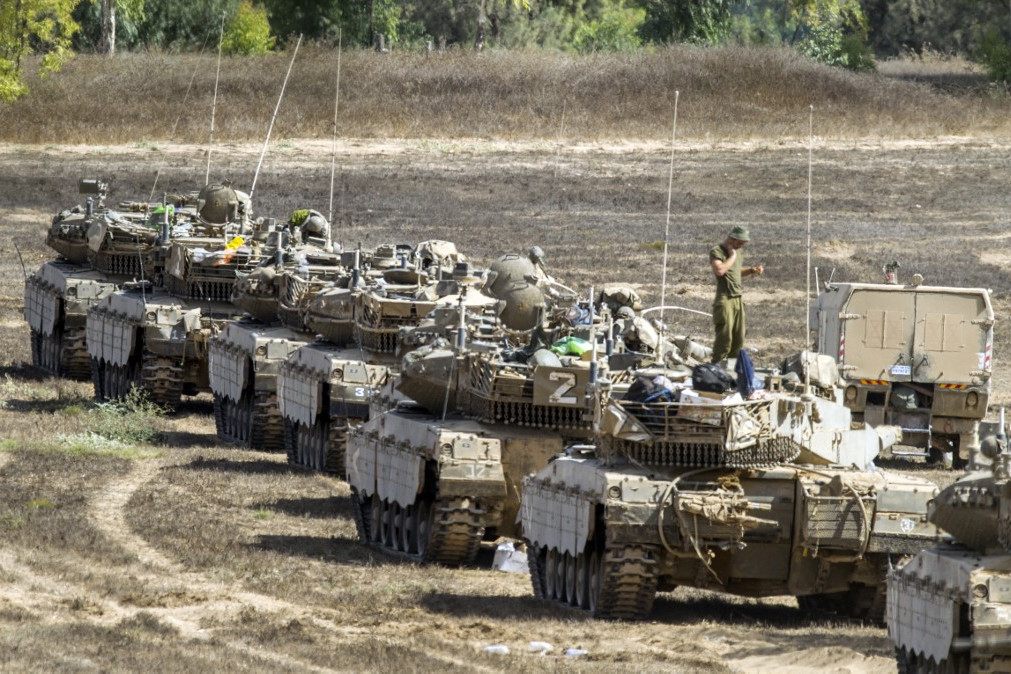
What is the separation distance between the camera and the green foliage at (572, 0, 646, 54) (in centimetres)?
9694

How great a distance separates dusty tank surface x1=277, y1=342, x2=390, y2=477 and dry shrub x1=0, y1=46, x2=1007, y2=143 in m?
34.7

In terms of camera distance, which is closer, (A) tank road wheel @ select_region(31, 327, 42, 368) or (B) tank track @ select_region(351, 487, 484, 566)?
(B) tank track @ select_region(351, 487, 484, 566)

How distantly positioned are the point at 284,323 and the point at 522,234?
22.1 m

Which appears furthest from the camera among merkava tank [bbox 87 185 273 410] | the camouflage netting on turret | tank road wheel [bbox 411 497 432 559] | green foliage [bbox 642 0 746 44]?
green foliage [bbox 642 0 746 44]

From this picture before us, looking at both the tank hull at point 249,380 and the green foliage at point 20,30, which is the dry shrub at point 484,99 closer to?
the green foliage at point 20,30

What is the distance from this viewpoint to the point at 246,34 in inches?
3184

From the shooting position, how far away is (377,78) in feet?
224

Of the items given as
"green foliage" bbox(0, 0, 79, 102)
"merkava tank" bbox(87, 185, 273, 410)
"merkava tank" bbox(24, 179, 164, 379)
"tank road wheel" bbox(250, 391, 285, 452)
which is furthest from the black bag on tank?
"green foliage" bbox(0, 0, 79, 102)

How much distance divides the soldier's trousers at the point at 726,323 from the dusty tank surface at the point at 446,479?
9.50 ft

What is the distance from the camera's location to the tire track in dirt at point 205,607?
16.5 metres

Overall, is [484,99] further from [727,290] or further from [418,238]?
[727,290]

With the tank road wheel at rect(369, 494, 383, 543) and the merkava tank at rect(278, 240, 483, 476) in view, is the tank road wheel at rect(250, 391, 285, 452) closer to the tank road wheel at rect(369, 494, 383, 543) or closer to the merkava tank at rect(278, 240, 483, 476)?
the merkava tank at rect(278, 240, 483, 476)

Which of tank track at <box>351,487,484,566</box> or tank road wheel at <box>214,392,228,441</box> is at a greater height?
tank track at <box>351,487,484,566</box>

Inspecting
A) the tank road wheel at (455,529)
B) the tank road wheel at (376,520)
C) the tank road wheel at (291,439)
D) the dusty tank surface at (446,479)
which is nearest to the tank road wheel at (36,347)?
the tank road wheel at (291,439)
